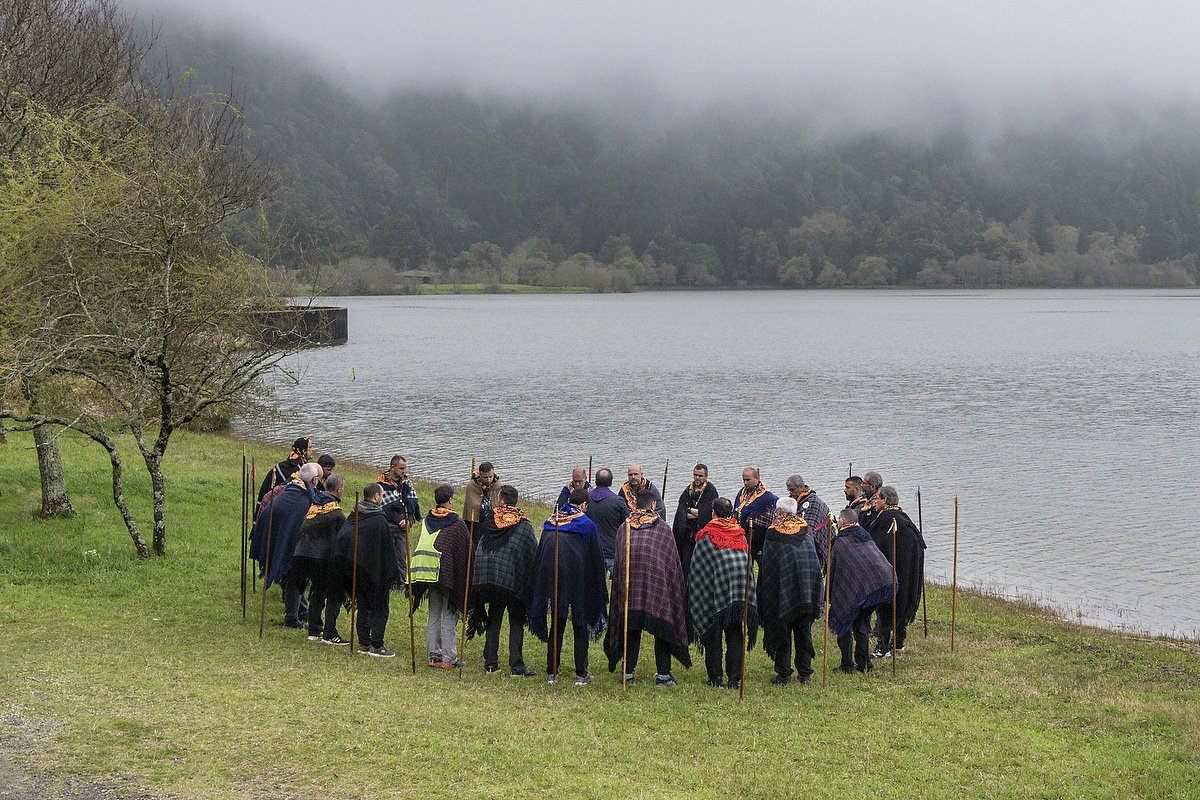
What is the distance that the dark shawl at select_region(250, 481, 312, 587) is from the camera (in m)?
14.6

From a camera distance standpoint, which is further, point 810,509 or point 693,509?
point 693,509

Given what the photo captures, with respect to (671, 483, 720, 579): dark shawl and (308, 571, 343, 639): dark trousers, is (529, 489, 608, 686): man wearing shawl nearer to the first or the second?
(308, 571, 343, 639): dark trousers

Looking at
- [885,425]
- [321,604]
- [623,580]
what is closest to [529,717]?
[623,580]

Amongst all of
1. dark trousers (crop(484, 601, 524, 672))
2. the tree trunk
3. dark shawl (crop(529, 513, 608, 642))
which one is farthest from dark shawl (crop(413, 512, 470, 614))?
the tree trunk

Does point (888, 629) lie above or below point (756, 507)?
below

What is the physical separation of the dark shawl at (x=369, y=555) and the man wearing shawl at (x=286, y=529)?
3.80 feet

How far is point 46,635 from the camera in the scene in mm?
13367

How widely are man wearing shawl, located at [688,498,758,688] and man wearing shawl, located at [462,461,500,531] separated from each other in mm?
3429

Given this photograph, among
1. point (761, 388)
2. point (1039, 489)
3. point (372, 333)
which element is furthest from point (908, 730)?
point (372, 333)

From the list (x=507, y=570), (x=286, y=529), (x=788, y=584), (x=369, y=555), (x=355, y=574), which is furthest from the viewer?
(x=286, y=529)

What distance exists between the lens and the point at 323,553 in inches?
541

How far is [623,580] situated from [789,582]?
1.80 m

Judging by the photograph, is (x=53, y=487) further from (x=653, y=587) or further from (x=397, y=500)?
(x=653, y=587)

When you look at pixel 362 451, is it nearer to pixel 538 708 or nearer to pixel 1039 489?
pixel 1039 489
